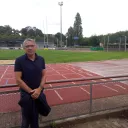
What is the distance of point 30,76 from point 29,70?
99 millimetres

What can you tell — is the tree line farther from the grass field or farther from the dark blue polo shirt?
the dark blue polo shirt

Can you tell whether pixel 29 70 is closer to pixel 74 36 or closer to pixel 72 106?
pixel 72 106

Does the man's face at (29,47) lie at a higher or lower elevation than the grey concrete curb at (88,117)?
higher

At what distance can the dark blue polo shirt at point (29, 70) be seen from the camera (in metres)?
2.82

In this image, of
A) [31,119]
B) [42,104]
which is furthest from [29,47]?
[31,119]

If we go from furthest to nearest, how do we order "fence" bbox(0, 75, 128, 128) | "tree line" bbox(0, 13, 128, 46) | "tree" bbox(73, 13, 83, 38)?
1. "tree" bbox(73, 13, 83, 38)
2. "tree line" bbox(0, 13, 128, 46)
3. "fence" bbox(0, 75, 128, 128)

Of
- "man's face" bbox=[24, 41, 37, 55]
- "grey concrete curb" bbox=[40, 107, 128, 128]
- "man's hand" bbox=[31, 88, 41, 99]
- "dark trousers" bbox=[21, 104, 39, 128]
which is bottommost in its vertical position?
"grey concrete curb" bbox=[40, 107, 128, 128]

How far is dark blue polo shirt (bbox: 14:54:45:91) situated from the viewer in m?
2.82

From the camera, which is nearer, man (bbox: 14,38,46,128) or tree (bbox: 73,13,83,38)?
man (bbox: 14,38,46,128)

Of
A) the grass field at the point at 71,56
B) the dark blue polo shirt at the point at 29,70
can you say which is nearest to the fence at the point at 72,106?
the dark blue polo shirt at the point at 29,70

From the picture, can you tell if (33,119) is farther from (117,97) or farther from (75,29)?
(75,29)

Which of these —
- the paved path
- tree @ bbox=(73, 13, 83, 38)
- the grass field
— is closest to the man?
the paved path

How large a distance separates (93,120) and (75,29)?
91.7m

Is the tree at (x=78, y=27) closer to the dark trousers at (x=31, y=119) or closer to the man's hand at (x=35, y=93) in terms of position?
the dark trousers at (x=31, y=119)
